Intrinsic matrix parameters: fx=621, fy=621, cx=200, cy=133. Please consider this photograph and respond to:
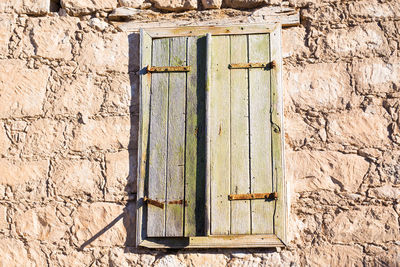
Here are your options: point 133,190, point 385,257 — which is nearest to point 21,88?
point 133,190

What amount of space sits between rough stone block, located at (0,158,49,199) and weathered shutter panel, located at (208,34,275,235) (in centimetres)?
123

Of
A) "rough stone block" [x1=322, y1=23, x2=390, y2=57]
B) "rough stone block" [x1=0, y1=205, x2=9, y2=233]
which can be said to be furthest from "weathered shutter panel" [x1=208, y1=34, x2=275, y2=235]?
"rough stone block" [x1=0, y1=205, x2=9, y2=233]

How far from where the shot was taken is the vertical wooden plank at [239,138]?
4.04 meters

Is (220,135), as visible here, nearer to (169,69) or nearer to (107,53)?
(169,69)

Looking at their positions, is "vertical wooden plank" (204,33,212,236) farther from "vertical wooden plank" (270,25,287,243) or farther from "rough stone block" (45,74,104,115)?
"rough stone block" (45,74,104,115)

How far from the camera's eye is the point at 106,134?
441 cm

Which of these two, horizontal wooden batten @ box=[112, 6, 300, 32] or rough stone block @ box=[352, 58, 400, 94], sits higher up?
horizontal wooden batten @ box=[112, 6, 300, 32]

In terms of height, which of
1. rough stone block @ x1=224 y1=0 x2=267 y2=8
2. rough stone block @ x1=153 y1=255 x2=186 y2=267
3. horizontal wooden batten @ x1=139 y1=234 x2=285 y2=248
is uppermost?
rough stone block @ x1=224 y1=0 x2=267 y2=8

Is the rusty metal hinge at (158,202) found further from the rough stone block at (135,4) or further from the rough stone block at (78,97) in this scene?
the rough stone block at (135,4)

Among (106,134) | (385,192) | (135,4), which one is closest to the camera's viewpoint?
(385,192)

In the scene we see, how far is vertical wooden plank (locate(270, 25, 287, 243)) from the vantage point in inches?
158

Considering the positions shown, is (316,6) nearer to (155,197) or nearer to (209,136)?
(209,136)

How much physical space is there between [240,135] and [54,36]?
1.63 meters

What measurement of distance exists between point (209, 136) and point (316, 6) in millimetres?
1263
